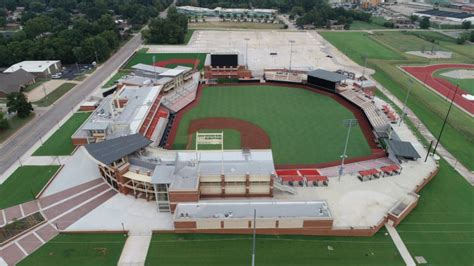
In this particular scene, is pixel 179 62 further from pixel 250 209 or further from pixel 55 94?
pixel 250 209

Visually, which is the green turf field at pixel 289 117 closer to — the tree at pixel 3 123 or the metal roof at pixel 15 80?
the tree at pixel 3 123

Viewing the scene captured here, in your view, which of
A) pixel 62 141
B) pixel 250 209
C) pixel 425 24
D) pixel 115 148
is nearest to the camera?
pixel 250 209

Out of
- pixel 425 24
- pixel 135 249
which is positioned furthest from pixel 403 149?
pixel 425 24

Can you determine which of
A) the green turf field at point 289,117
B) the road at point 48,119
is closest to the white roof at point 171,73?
the green turf field at point 289,117

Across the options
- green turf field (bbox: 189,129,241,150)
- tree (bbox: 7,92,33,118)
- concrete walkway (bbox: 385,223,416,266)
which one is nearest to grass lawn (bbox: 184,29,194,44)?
tree (bbox: 7,92,33,118)

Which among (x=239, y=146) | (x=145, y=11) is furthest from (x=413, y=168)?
(x=145, y=11)

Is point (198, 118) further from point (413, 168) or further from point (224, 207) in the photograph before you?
point (413, 168)
